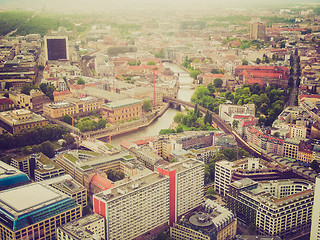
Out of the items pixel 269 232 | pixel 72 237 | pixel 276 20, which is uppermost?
pixel 276 20

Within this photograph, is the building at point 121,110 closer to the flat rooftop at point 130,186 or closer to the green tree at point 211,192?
the green tree at point 211,192

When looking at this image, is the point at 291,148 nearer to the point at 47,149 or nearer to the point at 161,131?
the point at 161,131

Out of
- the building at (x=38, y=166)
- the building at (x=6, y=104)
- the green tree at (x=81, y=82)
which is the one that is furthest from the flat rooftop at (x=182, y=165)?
the green tree at (x=81, y=82)

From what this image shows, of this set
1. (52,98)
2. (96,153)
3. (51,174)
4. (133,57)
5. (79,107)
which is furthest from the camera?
(133,57)

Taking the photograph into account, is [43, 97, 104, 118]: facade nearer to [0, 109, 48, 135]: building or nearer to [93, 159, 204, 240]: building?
[0, 109, 48, 135]: building

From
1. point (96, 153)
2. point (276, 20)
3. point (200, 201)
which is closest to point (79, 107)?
point (96, 153)

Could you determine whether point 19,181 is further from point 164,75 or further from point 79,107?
point 164,75

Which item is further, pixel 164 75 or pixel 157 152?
pixel 164 75
